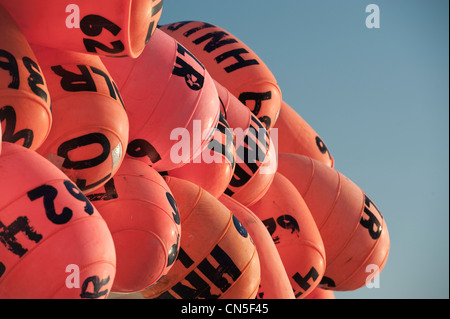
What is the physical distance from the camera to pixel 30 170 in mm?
1970

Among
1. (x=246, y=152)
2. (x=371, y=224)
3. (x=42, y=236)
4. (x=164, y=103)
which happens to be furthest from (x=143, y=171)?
(x=371, y=224)

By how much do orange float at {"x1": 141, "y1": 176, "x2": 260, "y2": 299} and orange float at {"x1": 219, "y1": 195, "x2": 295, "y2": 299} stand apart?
1.36 feet

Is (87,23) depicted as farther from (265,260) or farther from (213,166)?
(265,260)

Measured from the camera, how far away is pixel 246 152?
3568mm

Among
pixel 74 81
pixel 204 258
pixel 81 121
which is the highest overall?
pixel 74 81

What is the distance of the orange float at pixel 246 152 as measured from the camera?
357 cm

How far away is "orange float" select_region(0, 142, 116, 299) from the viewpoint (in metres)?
1.91

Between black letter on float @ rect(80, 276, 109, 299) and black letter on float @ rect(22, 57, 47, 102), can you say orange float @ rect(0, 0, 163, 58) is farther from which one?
black letter on float @ rect(80, 276, 109, 299)

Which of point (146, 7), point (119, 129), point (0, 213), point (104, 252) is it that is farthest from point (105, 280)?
point (146, 7)

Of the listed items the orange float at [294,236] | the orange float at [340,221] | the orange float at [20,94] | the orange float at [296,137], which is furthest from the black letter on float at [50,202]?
the orange float at [296,137]

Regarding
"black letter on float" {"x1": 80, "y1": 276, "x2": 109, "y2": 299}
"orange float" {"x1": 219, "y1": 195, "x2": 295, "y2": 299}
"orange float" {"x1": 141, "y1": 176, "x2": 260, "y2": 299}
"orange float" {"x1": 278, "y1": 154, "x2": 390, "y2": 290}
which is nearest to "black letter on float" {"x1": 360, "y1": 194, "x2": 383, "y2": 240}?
"orange float" {"x1": 278, "y1": 154, "x2": 390, "y2": 290}

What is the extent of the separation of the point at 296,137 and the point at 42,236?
3134mm

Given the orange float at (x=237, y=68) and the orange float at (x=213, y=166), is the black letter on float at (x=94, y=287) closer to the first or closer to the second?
the orange float at (x=213, y=166)

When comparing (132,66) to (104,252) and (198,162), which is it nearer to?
(198,162)
